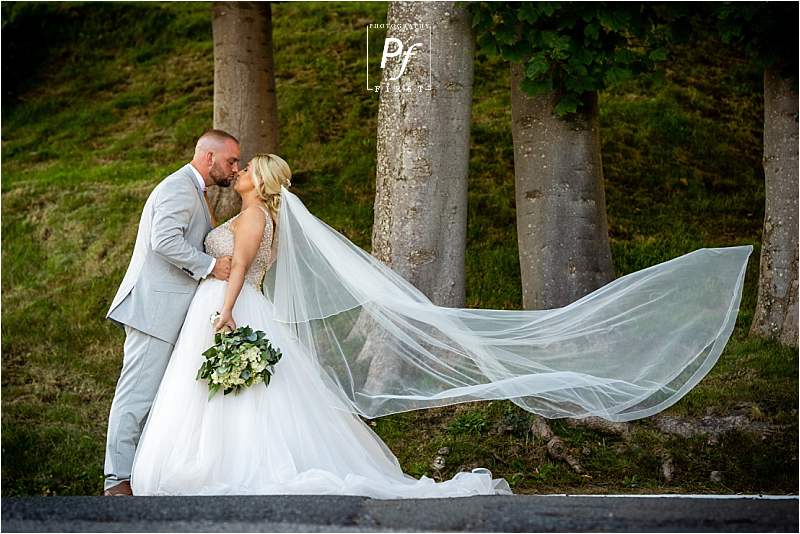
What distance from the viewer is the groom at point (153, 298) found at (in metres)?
6.75

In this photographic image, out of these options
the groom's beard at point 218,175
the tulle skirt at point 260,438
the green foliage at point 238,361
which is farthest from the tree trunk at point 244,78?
the green foliage at point 238,361

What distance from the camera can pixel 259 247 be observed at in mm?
6984

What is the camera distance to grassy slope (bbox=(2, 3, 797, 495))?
8.26 meters

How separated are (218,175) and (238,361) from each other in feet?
4.97

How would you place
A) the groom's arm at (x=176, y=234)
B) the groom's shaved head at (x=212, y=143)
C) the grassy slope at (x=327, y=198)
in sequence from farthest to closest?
1. the grassy slope at (x=327, y=198)
2. the groom's shaved head at (x=212, y=143)
3. the groom's arm at (x=176, y=234)

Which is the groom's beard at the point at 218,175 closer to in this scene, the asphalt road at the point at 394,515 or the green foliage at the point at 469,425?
the asphalt road at the point at 394,515

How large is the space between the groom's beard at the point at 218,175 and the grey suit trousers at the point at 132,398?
1235 mm

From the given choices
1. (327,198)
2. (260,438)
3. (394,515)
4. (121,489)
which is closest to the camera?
(394,515)

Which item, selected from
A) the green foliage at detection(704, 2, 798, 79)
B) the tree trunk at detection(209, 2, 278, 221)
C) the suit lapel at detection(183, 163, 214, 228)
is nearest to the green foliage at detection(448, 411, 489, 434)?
the suit lapel at detection(183, 163, 214, 228)

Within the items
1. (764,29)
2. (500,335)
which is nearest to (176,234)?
(500,335)

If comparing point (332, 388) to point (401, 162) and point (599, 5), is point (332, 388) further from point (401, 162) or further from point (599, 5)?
point (599, 5)

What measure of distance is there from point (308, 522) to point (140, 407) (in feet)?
7.25

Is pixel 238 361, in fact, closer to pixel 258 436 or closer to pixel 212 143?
pixel 258 436

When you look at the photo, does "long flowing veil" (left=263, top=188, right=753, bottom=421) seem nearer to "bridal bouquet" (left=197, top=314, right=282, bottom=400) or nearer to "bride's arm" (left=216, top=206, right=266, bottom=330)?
"bride's arm" (left=216, top=206, right=266, bottom=330)
